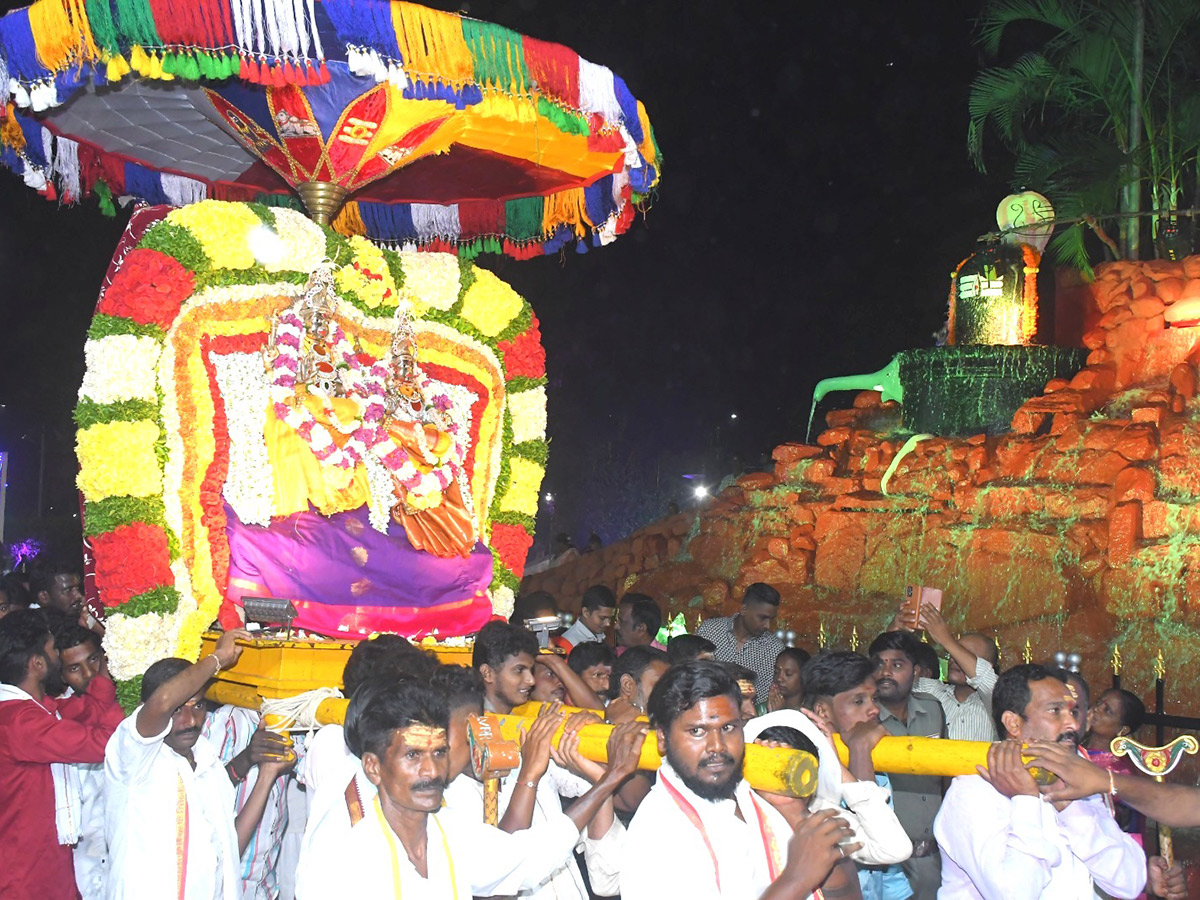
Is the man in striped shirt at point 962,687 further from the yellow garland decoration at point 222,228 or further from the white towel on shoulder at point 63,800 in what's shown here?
the yellow garland decoration at point 222,228

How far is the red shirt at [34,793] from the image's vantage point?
4.73 metres

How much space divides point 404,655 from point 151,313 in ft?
9.47

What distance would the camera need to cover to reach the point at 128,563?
607 centimetres

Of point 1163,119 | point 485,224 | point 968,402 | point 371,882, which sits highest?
point 1163,119

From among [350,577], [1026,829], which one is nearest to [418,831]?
[1026,829]

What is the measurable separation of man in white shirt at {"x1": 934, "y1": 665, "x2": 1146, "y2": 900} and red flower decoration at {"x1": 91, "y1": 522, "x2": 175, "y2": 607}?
12.8 ft

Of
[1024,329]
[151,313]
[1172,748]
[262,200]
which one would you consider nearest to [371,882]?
[1172,748]

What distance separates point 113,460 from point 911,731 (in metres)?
3.90

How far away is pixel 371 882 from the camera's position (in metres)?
3.19

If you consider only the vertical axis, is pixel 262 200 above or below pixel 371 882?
above

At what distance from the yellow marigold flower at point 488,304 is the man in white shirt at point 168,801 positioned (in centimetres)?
342

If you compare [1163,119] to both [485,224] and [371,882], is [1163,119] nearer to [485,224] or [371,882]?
[485,224]

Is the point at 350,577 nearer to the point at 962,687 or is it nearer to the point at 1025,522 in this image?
the point at 962,687

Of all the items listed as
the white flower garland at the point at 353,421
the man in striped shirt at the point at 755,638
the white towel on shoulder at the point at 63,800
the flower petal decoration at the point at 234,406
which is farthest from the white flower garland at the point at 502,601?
the white towel on shoulder at the point at 63,800
